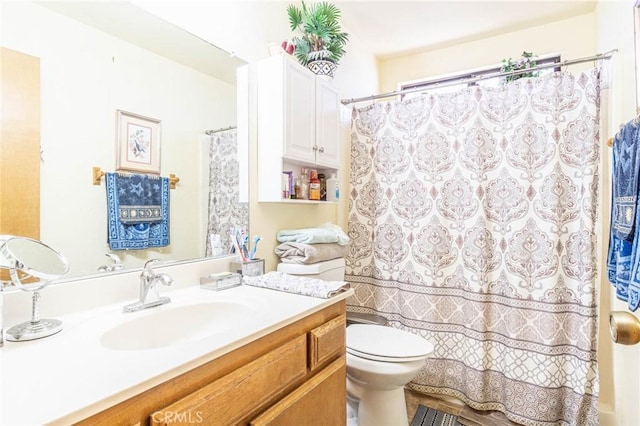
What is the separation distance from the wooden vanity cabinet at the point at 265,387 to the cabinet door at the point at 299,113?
0.77m

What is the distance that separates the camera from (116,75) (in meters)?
1.03

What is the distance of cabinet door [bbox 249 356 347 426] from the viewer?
2.71 ft

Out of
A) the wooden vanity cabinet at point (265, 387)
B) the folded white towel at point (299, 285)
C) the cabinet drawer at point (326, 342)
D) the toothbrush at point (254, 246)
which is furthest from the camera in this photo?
the toothbrush at point (254, 246)

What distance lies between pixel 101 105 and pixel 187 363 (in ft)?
2.73

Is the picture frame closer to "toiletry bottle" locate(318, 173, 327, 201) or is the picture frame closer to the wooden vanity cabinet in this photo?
the wooden vanity cabinet

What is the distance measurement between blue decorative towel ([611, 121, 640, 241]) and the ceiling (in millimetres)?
1495

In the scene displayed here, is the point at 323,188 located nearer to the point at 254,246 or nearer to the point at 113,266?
the point at 254,246

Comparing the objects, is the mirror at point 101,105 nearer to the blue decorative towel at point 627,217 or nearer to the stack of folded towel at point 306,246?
the stack of folded towel at point 306,246

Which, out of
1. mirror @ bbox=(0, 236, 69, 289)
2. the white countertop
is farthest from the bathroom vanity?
mirror @ bbox=(0, 236, 69, 289)

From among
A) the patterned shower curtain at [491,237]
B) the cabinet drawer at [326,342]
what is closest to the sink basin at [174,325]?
the cabinet drawer at [326,342]

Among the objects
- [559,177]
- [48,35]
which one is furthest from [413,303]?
[48,35]

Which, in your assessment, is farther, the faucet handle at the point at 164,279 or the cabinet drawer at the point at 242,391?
the faucet handle at the point at 164,279

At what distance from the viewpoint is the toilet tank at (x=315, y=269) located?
61.6 inches

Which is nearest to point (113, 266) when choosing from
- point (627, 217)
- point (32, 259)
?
point (32, 259)
